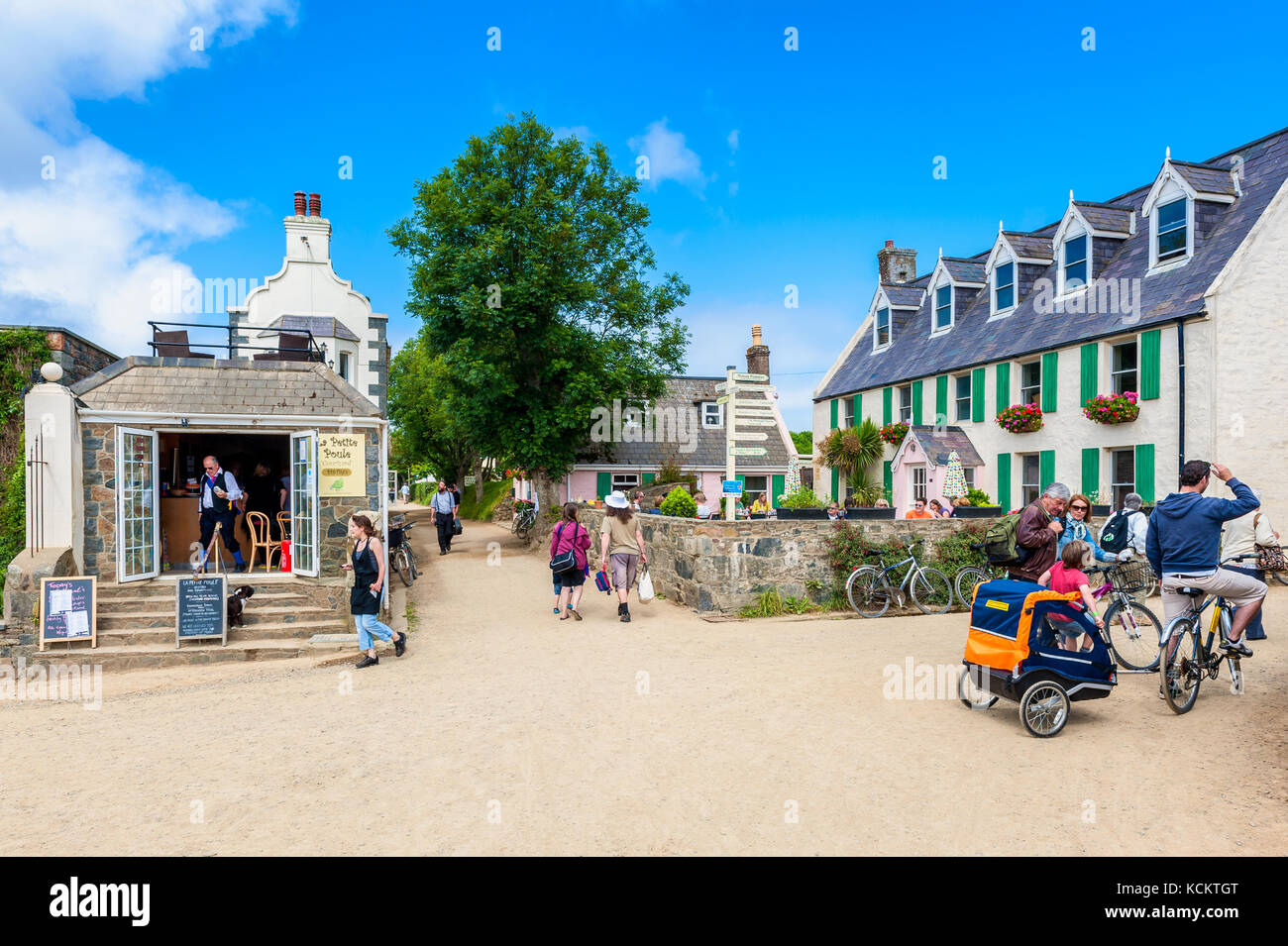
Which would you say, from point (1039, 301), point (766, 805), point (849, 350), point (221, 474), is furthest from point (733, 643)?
point (849, 350)

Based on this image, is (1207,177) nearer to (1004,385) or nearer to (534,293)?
(1004,385)

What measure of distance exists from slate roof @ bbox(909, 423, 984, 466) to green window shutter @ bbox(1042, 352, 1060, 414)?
239 cm

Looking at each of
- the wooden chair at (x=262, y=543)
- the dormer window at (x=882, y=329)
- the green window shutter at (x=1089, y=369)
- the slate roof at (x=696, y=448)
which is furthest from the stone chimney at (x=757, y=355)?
the wooden chair at (x=262, y=543)

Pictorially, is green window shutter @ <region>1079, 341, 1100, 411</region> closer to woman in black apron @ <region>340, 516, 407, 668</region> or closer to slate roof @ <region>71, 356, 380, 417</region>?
slate roof @ <region>71, 356, 380, 417</region>

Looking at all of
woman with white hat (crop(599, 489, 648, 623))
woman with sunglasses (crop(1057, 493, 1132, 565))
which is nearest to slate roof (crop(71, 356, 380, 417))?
woman with white hat (crop(599, 489, 648, 623))

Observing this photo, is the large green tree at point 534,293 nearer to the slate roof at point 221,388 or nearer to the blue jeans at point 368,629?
the slate roof at point 221,388

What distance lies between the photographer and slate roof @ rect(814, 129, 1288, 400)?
14922mm

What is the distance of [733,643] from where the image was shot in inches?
384

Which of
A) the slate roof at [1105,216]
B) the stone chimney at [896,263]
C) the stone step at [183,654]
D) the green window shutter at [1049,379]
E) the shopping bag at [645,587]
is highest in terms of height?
the stone chimney at [896,263]

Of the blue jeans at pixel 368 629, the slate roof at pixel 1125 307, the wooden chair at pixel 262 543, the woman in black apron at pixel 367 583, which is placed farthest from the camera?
the slate roof at pixel 1125 307

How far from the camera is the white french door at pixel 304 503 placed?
11250mm

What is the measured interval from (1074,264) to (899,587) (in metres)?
11.5

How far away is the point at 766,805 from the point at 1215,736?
12.0 ft

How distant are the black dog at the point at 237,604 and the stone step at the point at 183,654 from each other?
333 millimetres
